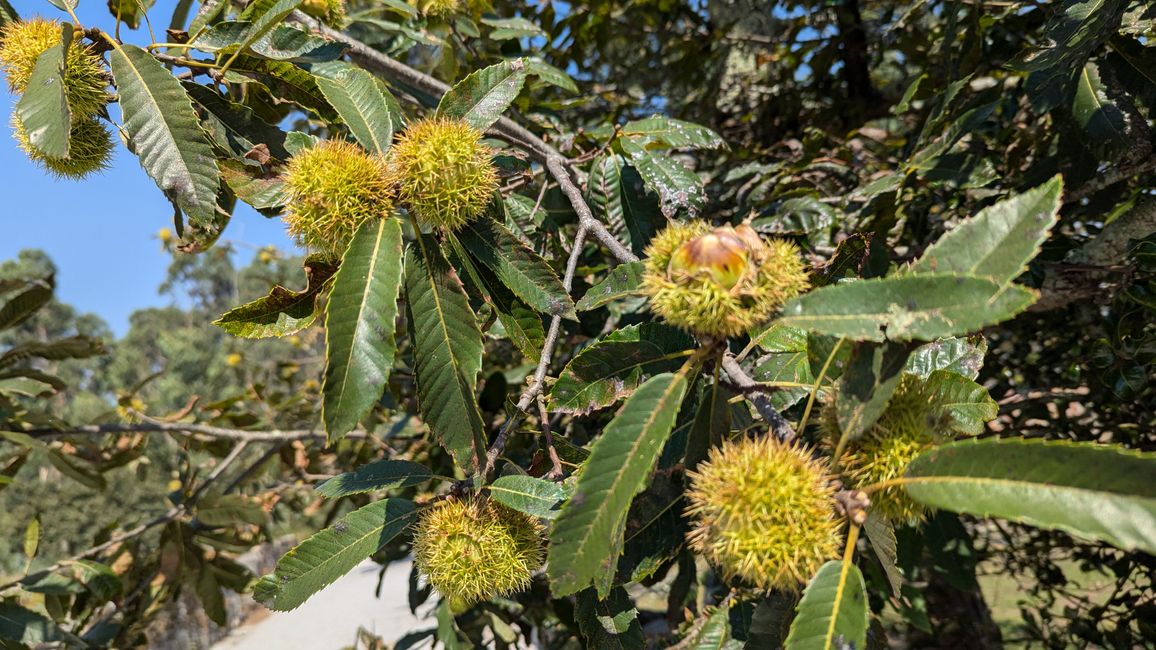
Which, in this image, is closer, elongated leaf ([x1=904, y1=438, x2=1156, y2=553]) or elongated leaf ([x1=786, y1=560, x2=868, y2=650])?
elongated leaf ([x1=904, y1=438, x2=1156, y2=553])

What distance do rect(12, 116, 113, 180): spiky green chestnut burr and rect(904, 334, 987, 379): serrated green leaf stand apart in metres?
1.62

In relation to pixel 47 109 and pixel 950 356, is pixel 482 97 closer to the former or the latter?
pixel 47 109

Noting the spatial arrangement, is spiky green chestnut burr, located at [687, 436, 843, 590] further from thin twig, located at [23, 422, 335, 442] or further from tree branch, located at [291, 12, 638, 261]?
thin twig, located at [23, 422, 335, 442]

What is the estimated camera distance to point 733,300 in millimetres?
812

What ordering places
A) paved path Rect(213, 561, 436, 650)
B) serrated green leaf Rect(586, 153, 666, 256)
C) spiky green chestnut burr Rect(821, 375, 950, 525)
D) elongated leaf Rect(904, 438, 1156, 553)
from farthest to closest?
paved path Rect(213, 561, 436, 650), serrated green leaf Rect(586, 153, 666, 256), spiky green chestnut burr Rect(821, 375, 950, 525), elongated leaf Rect(904, 438, 1156, 553)

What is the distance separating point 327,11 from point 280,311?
1.09 meters

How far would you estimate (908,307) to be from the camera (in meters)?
0.73

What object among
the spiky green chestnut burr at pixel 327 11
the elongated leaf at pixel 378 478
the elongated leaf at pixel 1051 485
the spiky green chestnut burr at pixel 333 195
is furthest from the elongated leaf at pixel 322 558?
the spiky green chestnut burr at pixel 327 11

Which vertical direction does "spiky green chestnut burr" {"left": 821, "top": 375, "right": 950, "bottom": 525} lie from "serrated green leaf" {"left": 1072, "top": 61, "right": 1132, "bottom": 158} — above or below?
below

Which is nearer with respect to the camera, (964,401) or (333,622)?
(964,401)

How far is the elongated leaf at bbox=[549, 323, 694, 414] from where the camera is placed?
109 centimetres

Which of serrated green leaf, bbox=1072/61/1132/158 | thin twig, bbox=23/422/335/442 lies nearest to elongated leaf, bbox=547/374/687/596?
serrated green leaf, bbox=1072/61/1132/158

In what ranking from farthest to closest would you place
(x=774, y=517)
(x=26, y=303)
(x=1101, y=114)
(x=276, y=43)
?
1. (x=26, y=303)
2. (x=1101, y=114)
3. (x=276, y=43)
4. (x=774, y=517)

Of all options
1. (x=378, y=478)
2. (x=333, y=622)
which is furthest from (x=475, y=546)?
(x=333, y=622)
